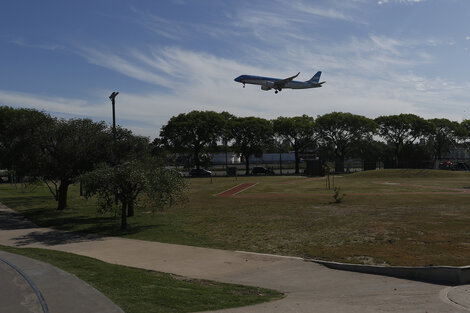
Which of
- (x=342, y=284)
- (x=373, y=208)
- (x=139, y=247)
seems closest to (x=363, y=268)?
(x=342, y=284)

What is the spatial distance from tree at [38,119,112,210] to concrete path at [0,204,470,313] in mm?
7070

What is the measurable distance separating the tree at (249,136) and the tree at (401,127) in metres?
28.8

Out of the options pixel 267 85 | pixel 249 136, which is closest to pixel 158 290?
pixel 267 85

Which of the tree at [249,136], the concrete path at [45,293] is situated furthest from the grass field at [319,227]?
the tree at [249,136]

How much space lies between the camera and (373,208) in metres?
25.0

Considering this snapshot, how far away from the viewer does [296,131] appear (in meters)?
86.6

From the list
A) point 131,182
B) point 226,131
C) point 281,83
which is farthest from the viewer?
point 226,131

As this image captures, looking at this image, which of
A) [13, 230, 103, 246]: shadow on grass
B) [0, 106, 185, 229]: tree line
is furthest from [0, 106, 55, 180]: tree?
[13, 230, 103, 246]: shadow on grass

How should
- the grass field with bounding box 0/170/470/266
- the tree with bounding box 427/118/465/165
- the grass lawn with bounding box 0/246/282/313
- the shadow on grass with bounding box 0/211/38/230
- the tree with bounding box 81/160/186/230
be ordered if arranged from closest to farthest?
the grass lawn with bounding box 0/246/282/313 < the grass field with bounding box 0/170/470/266 < the tree with bounding box 81/160/186/230 < the shadow on grass with bounding box 0/211/38/230 < the tree with bounding box 427/118/465/165

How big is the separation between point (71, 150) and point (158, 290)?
18682 mm

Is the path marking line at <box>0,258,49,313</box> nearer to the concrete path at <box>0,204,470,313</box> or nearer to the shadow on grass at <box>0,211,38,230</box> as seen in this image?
the concrete path at <box>0,204,470,313</box>

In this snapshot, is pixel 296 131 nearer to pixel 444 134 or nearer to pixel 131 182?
pixel 444 134

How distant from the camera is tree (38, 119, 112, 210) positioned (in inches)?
992

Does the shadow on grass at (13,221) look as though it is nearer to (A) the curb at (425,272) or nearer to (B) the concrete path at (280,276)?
(B) the concrete path at (280,276)
